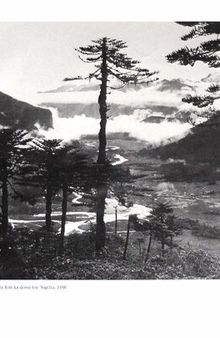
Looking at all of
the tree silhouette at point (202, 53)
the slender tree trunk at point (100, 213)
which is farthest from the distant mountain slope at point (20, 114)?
the tree silhouette at point (202, 53)

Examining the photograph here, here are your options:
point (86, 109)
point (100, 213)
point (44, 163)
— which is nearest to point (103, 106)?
point (86, 109)

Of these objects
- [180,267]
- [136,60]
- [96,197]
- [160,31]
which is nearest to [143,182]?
[96,197]

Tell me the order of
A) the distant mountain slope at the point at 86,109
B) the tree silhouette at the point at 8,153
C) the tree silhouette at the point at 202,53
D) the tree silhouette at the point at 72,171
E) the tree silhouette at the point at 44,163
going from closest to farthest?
the tree silhouette at the point at 202,53 < the tree silhouette at the point at 72,171 < the tree silhouette at the point at 8,153 < the tree silhouette at the point at 44,163 < the distant mountain slope at the point at 86,109

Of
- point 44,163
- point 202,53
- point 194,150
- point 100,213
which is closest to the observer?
point 202,53

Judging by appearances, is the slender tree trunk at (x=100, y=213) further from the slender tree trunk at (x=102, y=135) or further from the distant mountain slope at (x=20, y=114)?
the distant mountain slope at (x=20, y=114)

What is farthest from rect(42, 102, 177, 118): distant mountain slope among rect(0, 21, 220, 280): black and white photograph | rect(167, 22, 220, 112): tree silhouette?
rect(167, 22, 220, 112): tree silhouette

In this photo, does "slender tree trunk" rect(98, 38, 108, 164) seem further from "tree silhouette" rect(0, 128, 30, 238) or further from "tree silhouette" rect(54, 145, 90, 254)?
"tree silhouette" rect(0, 128, 30, 238)

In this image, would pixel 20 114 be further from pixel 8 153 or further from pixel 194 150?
pixel 194 150

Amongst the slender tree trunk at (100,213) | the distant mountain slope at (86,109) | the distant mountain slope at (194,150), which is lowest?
the slender tree trunk at (100,213)

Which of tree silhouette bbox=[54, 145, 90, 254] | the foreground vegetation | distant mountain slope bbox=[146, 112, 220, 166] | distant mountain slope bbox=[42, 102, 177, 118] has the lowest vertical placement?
the foreground vegetation
